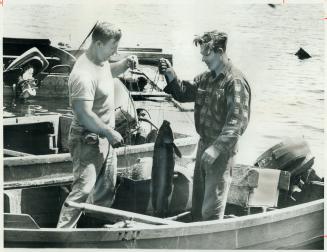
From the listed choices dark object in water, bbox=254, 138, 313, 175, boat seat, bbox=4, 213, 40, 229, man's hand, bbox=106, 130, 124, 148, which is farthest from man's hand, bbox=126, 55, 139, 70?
boat seat, bbox=4, 213, 40, 229

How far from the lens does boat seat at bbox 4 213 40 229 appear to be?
447 centimetres

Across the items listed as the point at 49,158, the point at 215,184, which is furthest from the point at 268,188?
the point at 49,158

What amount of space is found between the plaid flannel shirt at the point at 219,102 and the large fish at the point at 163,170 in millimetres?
302

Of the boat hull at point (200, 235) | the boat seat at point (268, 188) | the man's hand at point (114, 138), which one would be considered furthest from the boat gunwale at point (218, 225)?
the man's hand at point (114, 138)

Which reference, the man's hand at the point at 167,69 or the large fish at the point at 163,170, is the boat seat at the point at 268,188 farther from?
the man's hand at the point at 167,69

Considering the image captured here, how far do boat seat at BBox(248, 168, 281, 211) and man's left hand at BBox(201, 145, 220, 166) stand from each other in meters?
0.51

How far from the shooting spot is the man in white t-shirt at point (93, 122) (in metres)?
4.91

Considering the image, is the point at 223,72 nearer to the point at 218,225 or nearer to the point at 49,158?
the point at 218,225

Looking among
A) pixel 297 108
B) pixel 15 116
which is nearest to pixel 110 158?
pixel 15 116

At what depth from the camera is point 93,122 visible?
4.91 metres

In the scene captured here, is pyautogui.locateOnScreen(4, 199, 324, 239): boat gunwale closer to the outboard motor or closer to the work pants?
the work pants

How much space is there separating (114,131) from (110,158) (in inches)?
9.2

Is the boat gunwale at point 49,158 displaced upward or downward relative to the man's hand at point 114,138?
downward

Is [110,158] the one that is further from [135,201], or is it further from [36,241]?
[36,241]
